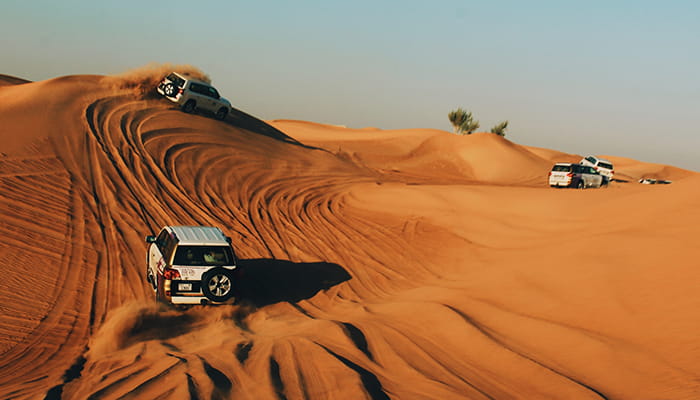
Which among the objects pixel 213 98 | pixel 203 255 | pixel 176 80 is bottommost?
pixel 203 255

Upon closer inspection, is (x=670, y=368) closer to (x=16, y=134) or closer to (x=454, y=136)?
(x=16, y=134)

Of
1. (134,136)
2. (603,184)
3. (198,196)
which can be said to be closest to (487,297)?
(198,196)

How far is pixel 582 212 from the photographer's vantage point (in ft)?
58.8

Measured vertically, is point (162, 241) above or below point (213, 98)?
below

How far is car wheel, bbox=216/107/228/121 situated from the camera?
29317 mm

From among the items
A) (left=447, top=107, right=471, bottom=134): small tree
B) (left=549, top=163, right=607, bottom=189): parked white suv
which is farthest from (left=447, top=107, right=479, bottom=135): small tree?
(left=549, top=163, right=607, bottom=189): parked white suv

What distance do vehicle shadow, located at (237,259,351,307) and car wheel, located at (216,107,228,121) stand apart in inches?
630

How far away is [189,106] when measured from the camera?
2775cm

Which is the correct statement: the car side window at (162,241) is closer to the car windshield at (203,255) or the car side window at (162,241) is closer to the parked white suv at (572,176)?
the car windshield at (203,255)

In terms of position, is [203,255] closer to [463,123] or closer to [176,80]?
[176,80]

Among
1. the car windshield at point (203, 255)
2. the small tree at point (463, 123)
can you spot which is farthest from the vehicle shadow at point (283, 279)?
Result: the small tree at point (463, 123)

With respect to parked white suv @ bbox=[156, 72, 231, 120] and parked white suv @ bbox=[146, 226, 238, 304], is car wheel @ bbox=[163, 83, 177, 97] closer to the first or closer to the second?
parked white suv @ bbox=[156, 72, 231, 120]

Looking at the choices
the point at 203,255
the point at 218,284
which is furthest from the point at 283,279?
the point at 218,284

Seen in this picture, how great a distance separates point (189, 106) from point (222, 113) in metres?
2.13
